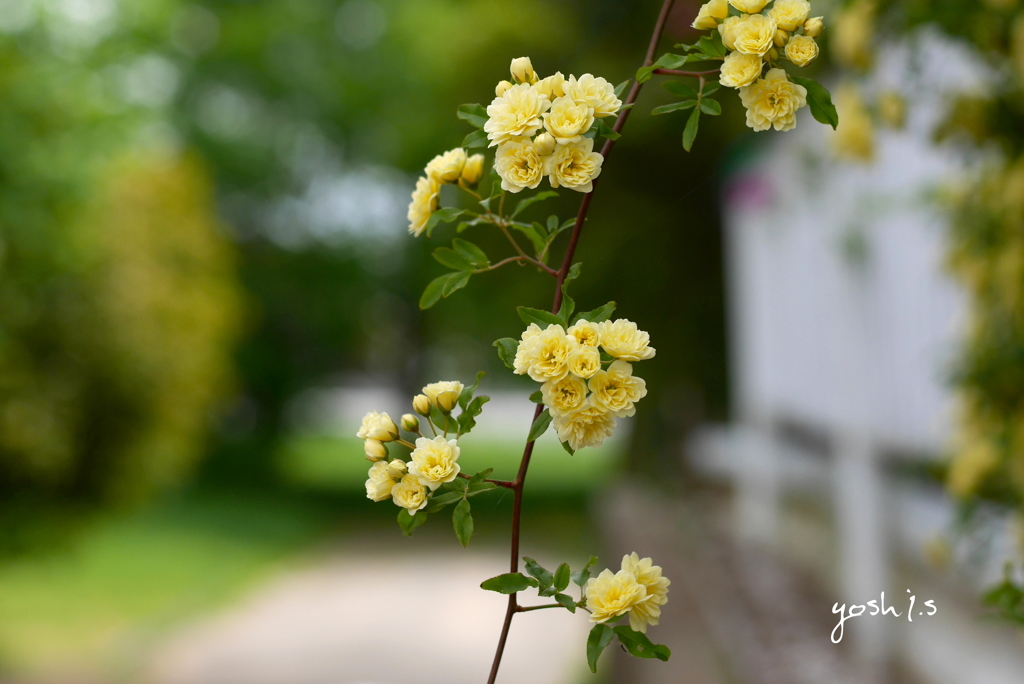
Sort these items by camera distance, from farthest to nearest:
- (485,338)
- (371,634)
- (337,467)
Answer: (337,467), (485,338), (371,634)

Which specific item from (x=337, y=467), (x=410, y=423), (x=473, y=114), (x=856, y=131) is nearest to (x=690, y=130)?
(x=473, y=114)

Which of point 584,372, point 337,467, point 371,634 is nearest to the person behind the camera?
point 584,372

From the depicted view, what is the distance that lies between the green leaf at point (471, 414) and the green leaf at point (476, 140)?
0.46 feet

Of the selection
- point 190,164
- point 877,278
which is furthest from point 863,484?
point 190,164

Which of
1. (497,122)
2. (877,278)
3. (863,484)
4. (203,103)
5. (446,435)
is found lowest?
(446,435)

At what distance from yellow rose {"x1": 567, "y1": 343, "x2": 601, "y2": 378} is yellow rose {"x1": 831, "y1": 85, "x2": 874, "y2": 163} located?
3.43ft

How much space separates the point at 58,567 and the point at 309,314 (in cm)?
330

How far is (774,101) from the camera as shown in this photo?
0.48 meters

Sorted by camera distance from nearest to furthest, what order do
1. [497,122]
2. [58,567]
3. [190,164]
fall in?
[497,122], [58,567], [190,164]

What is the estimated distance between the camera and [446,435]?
496mm

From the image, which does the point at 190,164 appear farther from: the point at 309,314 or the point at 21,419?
the point at 21,419

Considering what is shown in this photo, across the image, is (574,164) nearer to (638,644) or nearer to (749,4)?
(749,4)

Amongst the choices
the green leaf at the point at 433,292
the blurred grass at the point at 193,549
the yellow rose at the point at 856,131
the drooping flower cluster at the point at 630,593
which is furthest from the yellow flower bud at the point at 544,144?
the yellow rose at the point at 856,131

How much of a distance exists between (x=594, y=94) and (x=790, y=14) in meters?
0.11
